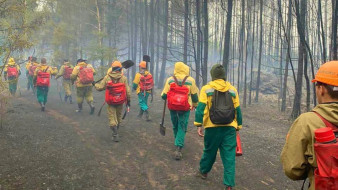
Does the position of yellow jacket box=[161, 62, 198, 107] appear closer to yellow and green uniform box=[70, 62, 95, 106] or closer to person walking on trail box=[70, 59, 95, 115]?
person walking on trail box=[70, 59, 95, 115]

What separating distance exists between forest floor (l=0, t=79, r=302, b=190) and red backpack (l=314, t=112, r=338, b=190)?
2872 millimetres

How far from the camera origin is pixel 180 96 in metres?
5.69

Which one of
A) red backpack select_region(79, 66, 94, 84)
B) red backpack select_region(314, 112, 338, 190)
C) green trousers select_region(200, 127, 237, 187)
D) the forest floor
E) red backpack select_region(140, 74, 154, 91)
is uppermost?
red backpack select_region(79, 66, 94, 84)

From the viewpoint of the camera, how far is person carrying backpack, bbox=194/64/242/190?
4.09 metres

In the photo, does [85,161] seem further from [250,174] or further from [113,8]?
[113,8]

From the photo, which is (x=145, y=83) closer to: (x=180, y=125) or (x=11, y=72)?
(x=180, y=125)

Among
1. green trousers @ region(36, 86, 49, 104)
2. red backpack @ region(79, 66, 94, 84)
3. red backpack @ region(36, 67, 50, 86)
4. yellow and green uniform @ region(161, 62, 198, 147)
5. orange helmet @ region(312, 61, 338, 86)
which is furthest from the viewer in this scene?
green trousers @ region(36, 86, 49, 104)

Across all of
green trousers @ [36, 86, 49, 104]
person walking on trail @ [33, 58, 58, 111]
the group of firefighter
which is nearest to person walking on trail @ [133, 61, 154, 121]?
the group of firefighter

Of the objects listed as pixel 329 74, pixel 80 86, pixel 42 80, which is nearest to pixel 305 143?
pixel 329 74

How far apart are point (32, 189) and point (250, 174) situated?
4094mm

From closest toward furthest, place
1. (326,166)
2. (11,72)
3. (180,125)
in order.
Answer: (326,166) < (180,125) < (11,72)

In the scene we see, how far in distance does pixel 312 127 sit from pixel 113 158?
469cm

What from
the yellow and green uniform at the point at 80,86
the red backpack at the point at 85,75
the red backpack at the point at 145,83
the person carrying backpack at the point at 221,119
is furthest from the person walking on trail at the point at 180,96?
the yellow and green uniform at the point at 80,86

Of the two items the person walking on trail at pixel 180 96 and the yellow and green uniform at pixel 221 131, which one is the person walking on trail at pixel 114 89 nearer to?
the person walking on trail at pixel 180 96
